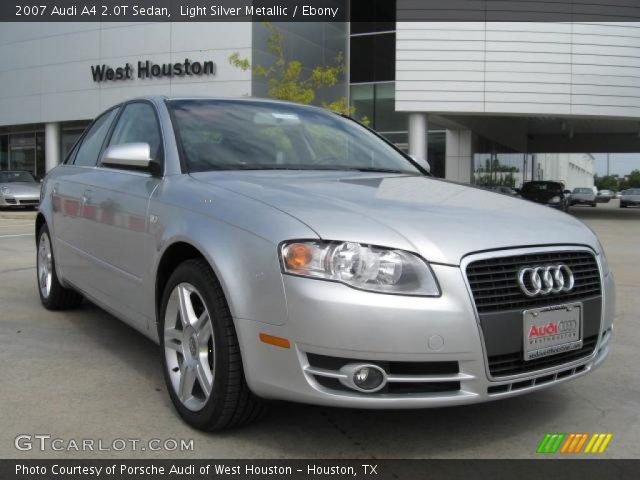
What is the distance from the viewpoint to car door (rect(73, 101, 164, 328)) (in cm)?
341

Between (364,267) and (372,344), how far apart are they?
29 centimetres

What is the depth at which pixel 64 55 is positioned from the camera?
26.1m

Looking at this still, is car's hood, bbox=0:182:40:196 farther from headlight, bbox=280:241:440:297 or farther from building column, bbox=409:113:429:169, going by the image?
headlight, bbox=280:241:440:297

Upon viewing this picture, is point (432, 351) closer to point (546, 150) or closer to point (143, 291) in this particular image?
point (143, 291)

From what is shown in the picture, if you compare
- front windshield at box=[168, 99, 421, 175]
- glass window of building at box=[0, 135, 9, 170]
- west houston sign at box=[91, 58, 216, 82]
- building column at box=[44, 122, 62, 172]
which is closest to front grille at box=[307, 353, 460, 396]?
front windshield at box=[168, 99, 421, 175]

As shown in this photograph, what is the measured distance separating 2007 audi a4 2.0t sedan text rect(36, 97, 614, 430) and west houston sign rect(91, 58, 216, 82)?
67.1 feet

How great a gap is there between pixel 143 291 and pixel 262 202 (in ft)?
3.32

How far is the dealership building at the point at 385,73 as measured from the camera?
2075 cm

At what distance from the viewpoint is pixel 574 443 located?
2.86m

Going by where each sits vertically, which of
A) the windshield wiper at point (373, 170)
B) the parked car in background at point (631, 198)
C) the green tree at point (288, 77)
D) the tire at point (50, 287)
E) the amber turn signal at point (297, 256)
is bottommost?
the parked car in background at point (631, 198)

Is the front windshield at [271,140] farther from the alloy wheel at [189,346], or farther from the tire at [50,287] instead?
the tire at [50,287]

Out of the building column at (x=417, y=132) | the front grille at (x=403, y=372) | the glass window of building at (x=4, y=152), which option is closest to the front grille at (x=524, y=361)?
the front grille at (x=403, y=372)

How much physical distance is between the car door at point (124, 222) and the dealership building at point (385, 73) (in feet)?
49.5
